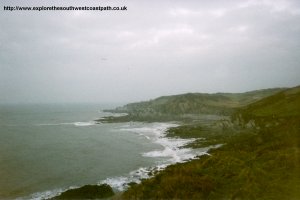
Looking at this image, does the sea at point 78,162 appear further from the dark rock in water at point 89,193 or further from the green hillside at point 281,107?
the green hillside at point 281,107

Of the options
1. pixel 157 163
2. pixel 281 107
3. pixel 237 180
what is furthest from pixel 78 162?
pixel 281 107

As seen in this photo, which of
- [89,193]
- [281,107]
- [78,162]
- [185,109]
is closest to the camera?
[89,193]

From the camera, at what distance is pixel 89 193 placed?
23.9 meters

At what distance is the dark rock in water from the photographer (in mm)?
23531

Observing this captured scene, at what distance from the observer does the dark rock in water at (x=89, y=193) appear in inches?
926

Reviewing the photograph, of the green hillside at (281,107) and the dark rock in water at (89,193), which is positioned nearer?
the dark rock in water at (89,193)

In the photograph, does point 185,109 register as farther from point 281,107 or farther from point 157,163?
point 157,163

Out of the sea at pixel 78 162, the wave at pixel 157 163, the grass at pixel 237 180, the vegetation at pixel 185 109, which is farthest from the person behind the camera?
the vegetation at pixel 185 109

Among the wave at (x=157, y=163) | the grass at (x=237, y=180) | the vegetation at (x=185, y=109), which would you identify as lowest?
the wave at (x=157, y=163)

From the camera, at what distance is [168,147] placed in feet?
154

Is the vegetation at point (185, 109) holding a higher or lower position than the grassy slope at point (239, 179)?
higher

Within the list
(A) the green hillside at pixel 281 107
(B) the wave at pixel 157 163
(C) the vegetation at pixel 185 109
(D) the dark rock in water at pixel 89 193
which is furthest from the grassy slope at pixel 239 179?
(C) the vegetation at pixel 185 109

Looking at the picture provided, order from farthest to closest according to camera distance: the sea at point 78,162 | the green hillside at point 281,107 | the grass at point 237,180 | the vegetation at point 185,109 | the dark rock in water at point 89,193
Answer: the vegetation at point 185,109, the green hillside at point 281,107, the sea at point 78,162, the dark rock in water at point 89,193, the grass at point 237,180

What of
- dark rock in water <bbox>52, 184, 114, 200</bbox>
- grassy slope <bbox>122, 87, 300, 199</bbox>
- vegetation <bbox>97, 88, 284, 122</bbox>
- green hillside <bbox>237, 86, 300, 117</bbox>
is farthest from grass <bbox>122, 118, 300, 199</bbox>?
vegetation <bbox>97, 88, 284, 122</bbox>
